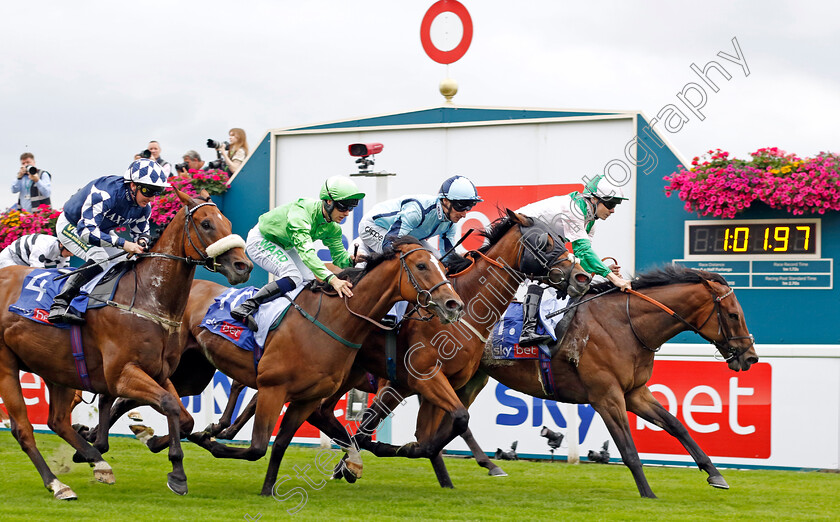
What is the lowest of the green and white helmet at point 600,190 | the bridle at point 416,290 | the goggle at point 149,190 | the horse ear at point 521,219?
the bridle at point 416,290

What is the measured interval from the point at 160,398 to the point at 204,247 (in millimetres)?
970

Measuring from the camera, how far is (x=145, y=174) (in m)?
6.43

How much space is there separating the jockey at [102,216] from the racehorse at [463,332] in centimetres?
172

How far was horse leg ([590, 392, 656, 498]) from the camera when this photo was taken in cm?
666

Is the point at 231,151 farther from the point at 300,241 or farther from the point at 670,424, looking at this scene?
the point at 670,424

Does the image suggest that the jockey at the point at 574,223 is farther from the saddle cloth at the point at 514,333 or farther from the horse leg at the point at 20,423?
the horse leg at the point at 20,423

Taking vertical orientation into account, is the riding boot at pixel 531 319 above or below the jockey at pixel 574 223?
below

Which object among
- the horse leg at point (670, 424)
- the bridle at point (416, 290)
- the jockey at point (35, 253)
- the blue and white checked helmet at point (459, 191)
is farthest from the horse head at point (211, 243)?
the jockey at point (35, 253)

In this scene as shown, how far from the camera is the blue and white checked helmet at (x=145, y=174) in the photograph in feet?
21.1

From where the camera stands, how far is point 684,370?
867 centimetres

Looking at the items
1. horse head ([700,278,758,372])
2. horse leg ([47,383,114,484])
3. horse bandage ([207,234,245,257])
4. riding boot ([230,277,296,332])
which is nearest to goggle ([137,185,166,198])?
horse bandage ([207,234,245,257])

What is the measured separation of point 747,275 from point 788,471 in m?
2.20

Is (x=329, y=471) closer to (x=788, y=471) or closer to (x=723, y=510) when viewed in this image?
(x=723, y=510)

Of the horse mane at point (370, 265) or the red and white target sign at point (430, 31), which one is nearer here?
the horse mane at point (370, 265)
